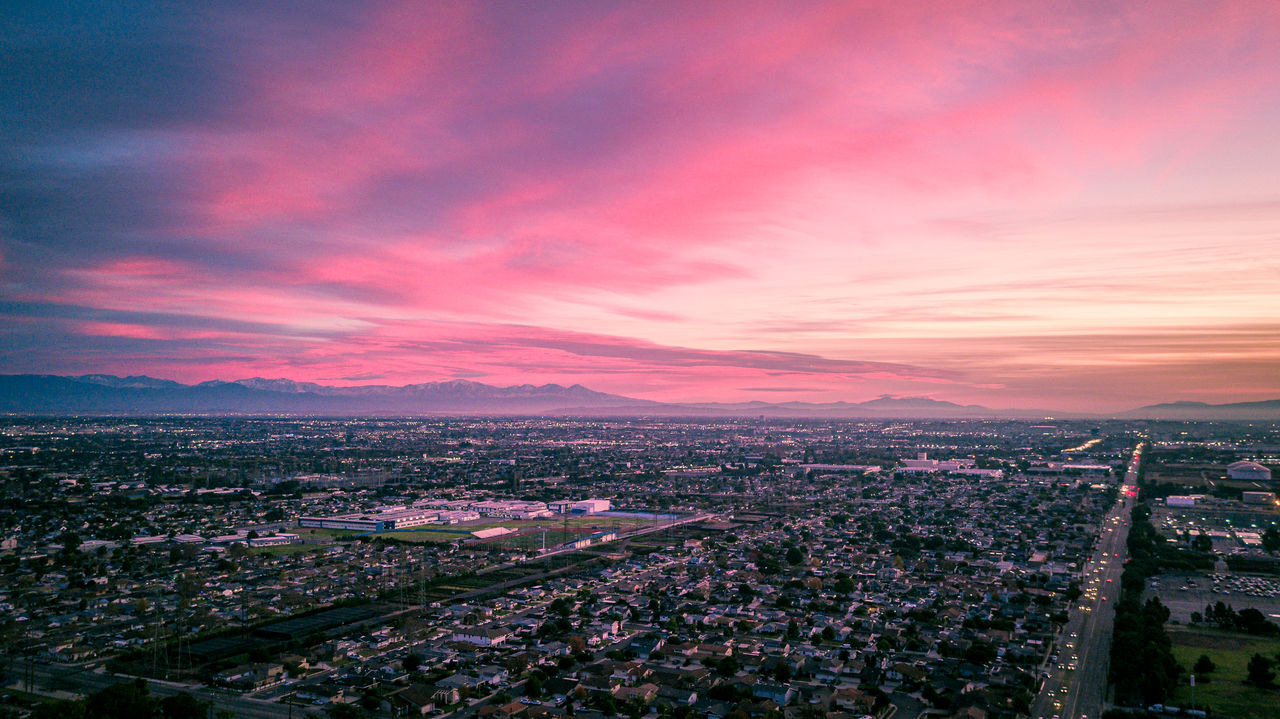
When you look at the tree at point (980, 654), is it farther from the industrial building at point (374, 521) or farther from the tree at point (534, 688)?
the industrial building at point (374, 521)

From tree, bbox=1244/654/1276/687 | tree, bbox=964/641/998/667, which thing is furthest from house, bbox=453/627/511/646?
tree, bbox=1244/654/1276/687

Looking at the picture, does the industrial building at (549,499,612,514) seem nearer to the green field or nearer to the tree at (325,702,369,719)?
the tree at (325,702,369,719)

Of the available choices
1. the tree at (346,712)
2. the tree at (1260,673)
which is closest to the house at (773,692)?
the tree at (346,712)

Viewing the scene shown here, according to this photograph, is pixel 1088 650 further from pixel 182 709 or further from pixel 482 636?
pixel 182 709

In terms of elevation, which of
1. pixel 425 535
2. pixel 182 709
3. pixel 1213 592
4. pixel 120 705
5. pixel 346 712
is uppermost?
pixel 120 705

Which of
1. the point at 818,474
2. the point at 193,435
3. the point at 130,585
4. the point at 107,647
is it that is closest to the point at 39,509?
the point at 130,585

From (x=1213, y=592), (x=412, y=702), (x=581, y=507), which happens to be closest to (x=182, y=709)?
(x=412, y=702)

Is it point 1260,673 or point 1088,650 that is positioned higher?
point 1260,673
